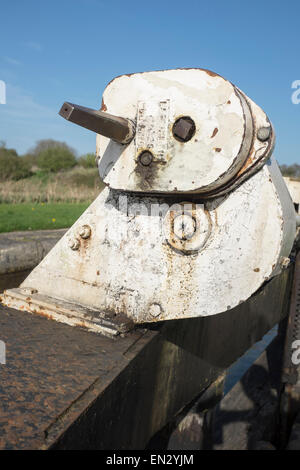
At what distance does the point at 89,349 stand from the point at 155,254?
457 millimetres

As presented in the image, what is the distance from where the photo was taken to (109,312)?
1694 mm

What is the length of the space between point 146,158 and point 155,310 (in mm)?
605

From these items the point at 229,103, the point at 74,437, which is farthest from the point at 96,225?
the point at 74,437

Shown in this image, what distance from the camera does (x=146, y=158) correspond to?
1.54 m

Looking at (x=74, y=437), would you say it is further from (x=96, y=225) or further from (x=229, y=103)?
(x=229, y=103)

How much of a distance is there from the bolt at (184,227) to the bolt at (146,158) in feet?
0.80

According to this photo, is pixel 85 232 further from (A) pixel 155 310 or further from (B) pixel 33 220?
(B) pixel 33 220

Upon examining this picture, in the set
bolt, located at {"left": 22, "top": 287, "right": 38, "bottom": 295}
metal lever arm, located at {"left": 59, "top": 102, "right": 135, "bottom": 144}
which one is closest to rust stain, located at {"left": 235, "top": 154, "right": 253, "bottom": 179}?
metal lever arm, located at {"left": 59, "top": 102, "right": 135, "bottom": 144}

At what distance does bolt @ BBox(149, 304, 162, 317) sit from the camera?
1604mm

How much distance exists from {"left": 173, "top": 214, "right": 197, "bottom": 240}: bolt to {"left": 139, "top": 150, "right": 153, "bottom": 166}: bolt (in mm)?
245

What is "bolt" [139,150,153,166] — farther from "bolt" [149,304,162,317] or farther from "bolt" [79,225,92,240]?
"bolt" [149,304,162,317]

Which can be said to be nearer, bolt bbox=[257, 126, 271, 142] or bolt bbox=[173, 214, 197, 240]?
bolt bbox=[257, 126, 271, 142]

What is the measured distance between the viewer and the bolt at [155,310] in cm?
160

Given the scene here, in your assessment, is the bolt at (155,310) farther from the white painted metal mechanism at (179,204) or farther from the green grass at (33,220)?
the green grass at (33,220)
